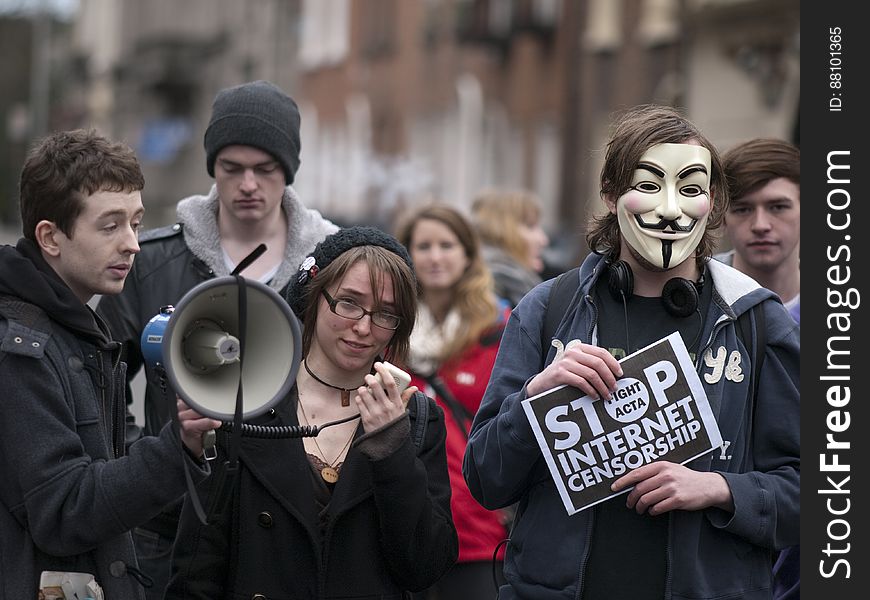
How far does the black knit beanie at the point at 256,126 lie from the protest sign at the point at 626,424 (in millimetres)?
2009

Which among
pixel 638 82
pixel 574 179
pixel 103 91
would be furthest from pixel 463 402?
pixel 103 91

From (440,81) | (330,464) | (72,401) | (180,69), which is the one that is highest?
(180,69)

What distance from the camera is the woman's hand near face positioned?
3930mm

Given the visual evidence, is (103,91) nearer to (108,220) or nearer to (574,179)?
(574,179)

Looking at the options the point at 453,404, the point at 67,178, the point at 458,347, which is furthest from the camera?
the point at 458,347

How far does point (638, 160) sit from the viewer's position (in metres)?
4.02

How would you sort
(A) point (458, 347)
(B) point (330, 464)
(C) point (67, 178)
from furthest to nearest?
1. (A) point (458, 347)
2. (B) point (330, 464)
3. (C) point (67, 178)

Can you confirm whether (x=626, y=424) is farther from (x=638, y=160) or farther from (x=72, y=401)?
(x=72, y=401)

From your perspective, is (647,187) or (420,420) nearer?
(647,187)

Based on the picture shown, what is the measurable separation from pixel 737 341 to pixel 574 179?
71.0 ft

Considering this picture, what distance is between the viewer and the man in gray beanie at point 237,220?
5285 mm

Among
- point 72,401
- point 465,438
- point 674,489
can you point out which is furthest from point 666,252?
point 465,438

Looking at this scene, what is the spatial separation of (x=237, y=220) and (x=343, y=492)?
5.50 feet

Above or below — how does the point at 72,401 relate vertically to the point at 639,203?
below
